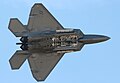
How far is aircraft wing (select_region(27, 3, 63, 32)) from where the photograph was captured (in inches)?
3615

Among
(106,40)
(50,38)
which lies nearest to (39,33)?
(50,38)

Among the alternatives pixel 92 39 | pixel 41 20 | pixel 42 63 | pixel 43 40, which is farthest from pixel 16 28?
pixel 92 39

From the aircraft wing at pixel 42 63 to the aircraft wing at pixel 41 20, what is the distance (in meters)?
3.91

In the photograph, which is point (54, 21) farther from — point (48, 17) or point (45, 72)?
point (45, 72)

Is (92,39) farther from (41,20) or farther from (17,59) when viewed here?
(17,59)

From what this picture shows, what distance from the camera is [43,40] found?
90.3m

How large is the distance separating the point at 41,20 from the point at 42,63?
6.09m

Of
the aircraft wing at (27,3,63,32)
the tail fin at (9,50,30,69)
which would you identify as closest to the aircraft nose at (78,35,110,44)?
the aircraft wing at (27,3,63,32)

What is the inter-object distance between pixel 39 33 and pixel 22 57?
160 inches

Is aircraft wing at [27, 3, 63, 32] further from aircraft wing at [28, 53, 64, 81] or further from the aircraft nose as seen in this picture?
aircraft wing at [28, 53, 64, 81]

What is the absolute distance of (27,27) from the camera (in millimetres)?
91500

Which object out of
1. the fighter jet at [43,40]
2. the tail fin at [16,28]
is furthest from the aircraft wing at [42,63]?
the tail fin at [16,28]

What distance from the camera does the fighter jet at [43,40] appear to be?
9038cm

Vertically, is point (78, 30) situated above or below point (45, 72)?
above
